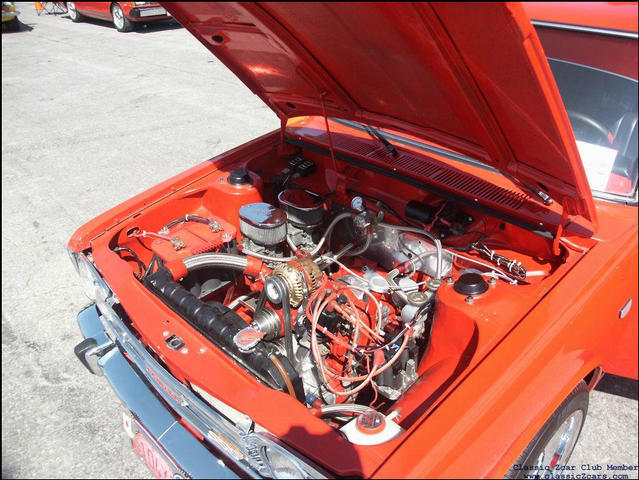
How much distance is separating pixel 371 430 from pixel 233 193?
1534 mm

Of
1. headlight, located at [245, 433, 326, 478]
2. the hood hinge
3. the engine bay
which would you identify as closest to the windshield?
the hood hinge

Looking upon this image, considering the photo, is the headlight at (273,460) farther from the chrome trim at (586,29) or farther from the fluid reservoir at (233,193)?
the chrome trim at (586,29)

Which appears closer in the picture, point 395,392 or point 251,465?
point 251,465

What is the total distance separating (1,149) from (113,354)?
5199mm

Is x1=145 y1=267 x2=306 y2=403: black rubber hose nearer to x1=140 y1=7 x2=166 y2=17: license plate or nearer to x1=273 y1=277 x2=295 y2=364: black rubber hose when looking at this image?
x1=273 y1=277 x2=295 y2=364: black rubber hose

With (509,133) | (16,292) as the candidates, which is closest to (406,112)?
(509,133)

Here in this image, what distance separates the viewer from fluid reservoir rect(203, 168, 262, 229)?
8.46 ft

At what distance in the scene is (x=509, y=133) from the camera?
1675 mm

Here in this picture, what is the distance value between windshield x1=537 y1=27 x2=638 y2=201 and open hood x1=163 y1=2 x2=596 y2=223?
380mm

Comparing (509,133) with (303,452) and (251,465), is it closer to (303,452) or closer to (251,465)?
(303,452)

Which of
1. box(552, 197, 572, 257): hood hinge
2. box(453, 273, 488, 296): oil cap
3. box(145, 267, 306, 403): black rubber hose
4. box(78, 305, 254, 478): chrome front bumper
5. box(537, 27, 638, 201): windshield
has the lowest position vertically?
box(78, 305, 254, 478): chrome front bumper

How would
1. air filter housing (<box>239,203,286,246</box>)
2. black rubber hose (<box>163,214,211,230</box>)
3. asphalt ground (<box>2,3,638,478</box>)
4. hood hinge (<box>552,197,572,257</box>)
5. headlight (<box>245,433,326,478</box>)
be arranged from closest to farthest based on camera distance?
headlight (<box>245,433,326,478</box>)
hood hinge (<box>552,197,572,257</box>)
air filter housing (<box>239,203,286,246</box>)
asphalt ground (<box>2,3,638,478</box>)
black rubber hose (<box>163,214,211,230</box>)

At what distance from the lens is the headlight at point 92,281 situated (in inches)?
82.6

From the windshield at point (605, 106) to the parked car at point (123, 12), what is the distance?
10.4 metres
